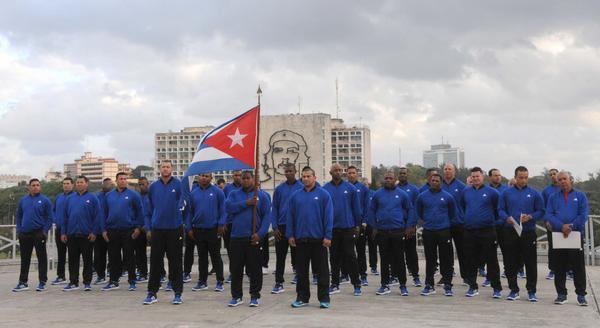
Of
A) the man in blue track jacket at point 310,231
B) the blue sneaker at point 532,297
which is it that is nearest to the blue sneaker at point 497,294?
the blue sneaker at point 532,297

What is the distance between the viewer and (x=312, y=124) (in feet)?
86.3

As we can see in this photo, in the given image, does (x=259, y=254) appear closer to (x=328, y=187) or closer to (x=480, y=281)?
(x=328, y=187)

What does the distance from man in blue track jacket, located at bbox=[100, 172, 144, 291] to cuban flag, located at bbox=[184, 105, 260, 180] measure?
2.37m

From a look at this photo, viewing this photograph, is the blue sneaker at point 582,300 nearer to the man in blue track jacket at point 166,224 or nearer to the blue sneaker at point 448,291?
the blue sneaker at point 448,291

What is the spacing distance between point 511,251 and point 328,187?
9.48 feet

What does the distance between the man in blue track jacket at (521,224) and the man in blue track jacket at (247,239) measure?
3.45 meters

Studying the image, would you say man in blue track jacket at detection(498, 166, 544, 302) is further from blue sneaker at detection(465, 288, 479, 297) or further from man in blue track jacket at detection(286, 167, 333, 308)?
man in blue track jacket at detection(286, 167, 333, 308)

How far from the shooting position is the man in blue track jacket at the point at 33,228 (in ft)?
36.1

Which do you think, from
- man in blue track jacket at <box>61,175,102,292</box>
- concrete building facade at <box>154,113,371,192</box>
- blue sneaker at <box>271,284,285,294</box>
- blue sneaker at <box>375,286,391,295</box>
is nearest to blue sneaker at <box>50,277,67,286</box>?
man in blue track jacket at <box>61,175,102,292</box>

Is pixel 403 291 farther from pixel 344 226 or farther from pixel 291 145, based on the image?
pixel 291 145

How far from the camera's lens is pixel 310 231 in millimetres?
8438

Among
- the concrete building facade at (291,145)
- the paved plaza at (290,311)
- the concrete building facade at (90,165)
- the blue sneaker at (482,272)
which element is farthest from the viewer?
the concrete building facade at (90,165)

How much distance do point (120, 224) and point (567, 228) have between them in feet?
22.9

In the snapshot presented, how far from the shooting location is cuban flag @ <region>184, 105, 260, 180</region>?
355 inches
